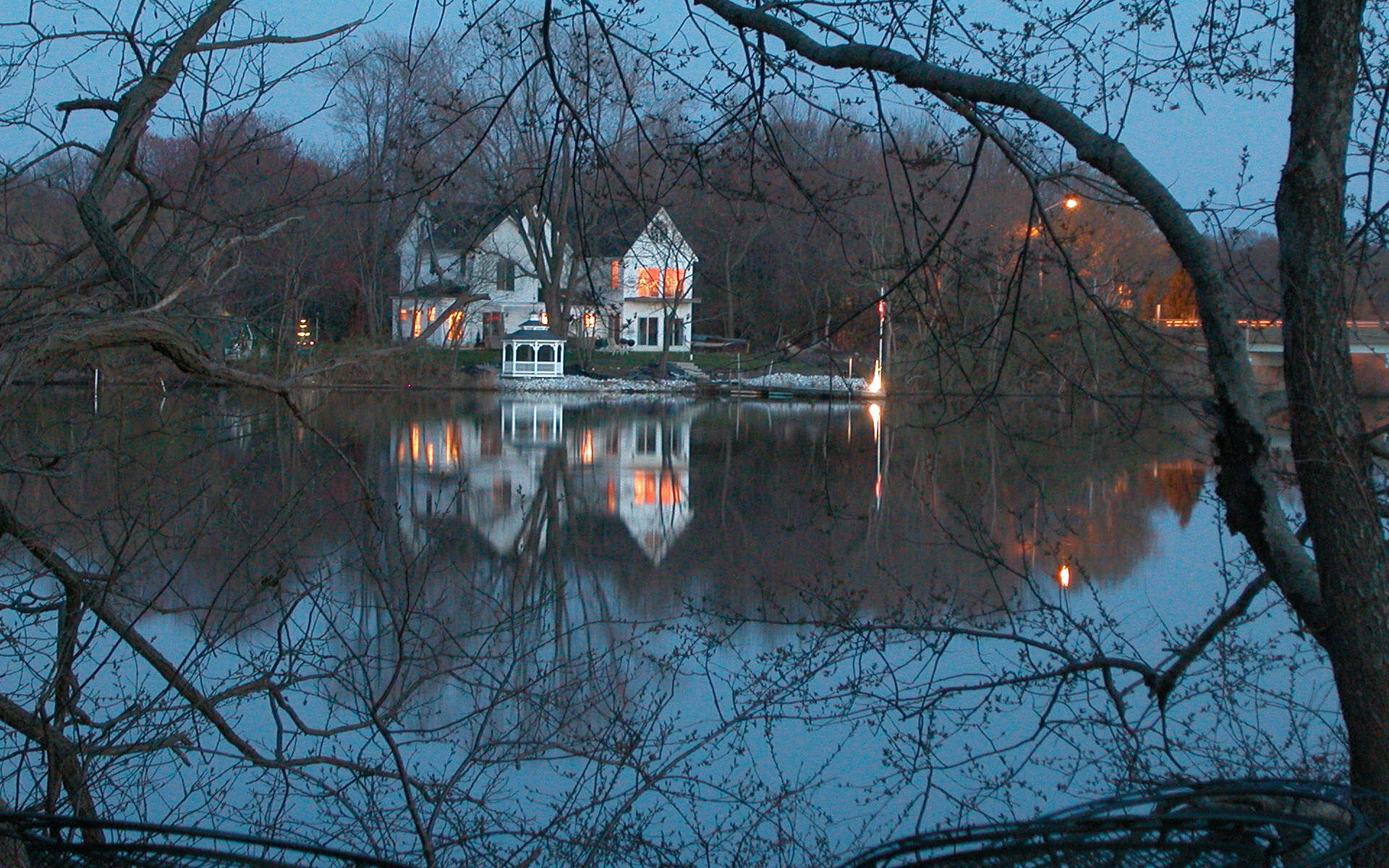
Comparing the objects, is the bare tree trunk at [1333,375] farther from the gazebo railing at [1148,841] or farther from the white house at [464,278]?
the white house at [464,278]

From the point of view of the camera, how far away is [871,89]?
4715mm

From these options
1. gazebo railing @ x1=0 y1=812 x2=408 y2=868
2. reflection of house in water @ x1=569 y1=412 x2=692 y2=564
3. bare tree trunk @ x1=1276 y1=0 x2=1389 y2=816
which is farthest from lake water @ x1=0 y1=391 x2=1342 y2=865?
reflection of house in water @ x1=569 y1=412 x2=692 y2=564

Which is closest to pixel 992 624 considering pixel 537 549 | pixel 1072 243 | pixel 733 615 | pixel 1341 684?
pixel 733 615

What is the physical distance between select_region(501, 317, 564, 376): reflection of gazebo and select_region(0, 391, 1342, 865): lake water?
118ft

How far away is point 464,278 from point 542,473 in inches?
505

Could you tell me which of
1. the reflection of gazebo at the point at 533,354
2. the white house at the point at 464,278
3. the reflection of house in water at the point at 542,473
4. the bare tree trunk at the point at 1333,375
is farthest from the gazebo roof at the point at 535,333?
the bare tree trunk at the point at 1333,375

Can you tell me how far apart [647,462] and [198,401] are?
660 inches

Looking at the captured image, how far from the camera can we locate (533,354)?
4788 centimetres

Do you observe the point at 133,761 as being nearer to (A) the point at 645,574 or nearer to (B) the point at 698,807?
(B) the point at 698,807

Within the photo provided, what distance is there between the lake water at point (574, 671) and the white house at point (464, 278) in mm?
1099

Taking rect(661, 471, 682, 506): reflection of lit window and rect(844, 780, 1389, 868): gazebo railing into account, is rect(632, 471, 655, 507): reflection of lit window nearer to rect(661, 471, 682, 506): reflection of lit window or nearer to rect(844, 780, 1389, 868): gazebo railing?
rect(661, 471, 682, 506): reflection of lit window

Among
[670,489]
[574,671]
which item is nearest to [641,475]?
[670,489]

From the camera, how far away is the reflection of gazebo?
4689cm

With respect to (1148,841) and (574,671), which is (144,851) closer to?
(1148,841)
